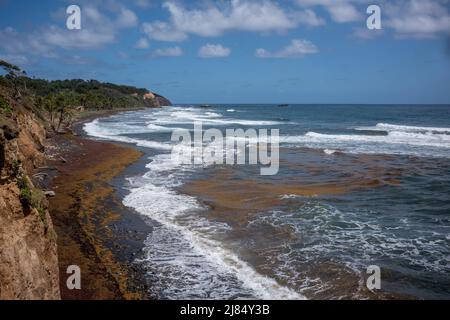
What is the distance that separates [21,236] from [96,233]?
538 centimetres

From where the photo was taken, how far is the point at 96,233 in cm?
1195

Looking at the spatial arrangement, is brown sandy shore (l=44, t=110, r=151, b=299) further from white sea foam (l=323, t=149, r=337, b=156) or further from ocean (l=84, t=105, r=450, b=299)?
white sea foam (l=323, t=149, r=337, b=156)

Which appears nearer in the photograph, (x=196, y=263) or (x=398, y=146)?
(x=196, y=263)

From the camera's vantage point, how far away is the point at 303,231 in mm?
12703

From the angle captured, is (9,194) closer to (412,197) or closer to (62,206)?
(62,206)

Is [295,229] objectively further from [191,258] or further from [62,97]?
[62,97]

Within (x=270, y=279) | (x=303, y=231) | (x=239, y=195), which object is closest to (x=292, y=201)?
(x=239, y=195)

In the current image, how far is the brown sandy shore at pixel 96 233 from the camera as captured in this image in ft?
28.8

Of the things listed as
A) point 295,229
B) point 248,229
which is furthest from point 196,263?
point 295,229

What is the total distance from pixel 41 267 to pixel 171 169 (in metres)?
16.9

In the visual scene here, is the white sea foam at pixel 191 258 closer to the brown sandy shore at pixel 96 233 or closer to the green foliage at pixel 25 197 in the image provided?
the brown sandy shore at pixel 96 233

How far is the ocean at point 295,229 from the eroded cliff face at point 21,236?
2.60m

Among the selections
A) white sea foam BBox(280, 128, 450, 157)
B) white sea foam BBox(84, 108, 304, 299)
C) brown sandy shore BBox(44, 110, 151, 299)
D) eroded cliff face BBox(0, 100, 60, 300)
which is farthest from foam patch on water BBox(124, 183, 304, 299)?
white sea foam BBox(280, 128, 450, 157)

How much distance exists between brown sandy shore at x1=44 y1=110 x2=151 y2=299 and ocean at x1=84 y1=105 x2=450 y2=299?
0.52 metres
